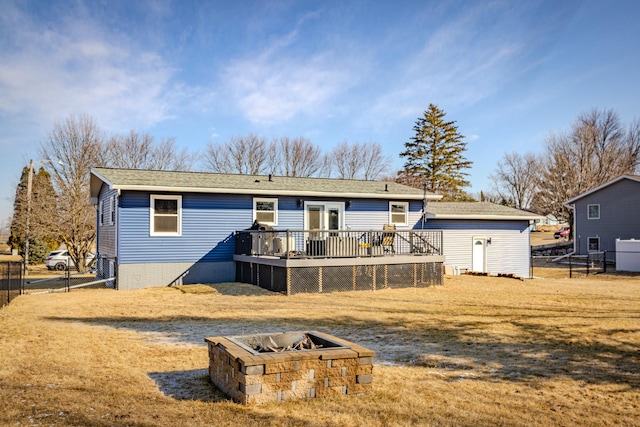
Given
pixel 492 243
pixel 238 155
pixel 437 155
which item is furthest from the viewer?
pixel 238 155

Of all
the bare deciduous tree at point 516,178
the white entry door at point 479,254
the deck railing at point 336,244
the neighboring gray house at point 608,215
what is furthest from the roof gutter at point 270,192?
the bare deciduous tree at point 516,178

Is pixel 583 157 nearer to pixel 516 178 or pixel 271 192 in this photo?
pixel 516 178

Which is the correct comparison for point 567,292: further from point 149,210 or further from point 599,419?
point 149,210

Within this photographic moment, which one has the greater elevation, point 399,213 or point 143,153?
point 143,153

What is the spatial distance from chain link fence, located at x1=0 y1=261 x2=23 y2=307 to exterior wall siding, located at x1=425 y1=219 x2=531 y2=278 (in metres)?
15.4

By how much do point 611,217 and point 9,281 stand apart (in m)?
33.1

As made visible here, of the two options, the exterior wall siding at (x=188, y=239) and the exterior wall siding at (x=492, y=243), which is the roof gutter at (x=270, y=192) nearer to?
the exterior wall siding at (x=188, y=239)

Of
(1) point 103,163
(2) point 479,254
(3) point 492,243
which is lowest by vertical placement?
(2) point 479,254

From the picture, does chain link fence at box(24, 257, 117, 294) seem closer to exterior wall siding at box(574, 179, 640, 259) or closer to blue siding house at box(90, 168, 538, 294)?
blue siding house at box(90, 168, 538, 294)

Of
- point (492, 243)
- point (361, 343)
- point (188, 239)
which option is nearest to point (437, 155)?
point (492, 243)

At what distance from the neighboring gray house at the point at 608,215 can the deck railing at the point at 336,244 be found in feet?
61.7

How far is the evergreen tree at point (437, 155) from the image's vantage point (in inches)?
1900

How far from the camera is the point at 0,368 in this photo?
19.9 feet

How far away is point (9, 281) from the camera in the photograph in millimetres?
12250
